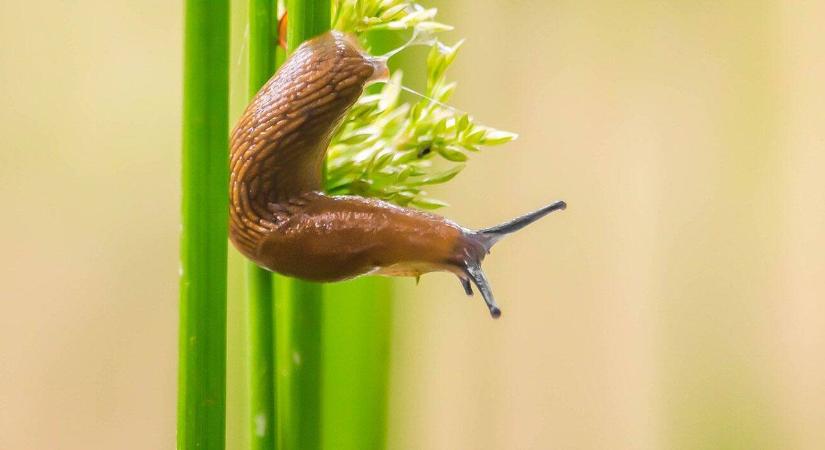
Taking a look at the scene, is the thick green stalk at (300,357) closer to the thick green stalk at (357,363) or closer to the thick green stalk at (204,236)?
the thick green stalk at (204,236)

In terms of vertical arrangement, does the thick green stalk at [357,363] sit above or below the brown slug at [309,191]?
below

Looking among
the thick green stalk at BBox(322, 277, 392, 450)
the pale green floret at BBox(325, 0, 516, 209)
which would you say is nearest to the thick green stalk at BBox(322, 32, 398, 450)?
the thick green stalk at BBox(322, 277, 392, 450)

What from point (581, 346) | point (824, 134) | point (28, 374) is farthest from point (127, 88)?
point (824, 134)

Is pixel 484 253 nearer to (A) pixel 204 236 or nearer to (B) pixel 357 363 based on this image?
(A) pixel 204 236

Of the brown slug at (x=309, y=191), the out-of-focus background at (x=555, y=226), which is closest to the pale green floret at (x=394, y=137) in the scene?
the brown slug at (x=309, y=191)

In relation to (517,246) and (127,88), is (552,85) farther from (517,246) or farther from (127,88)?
(127,88)
